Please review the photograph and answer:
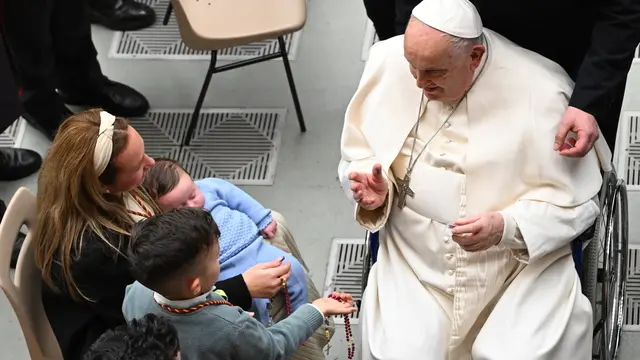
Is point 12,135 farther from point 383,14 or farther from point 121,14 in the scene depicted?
point 383,14

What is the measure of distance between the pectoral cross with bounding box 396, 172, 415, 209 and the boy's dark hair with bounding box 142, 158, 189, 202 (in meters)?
0.72

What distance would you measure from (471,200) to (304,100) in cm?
210

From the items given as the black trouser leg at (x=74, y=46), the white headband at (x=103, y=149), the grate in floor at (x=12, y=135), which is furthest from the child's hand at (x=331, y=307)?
the grate in floor at (x=12, y=135)

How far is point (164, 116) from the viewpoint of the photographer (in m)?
5.33

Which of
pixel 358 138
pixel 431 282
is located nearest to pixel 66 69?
pixel 358 138

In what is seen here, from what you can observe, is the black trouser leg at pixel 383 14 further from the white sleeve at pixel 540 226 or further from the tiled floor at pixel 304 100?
the white sleeve at pixel 540 226

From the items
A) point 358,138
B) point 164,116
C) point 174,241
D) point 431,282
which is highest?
point 174,241

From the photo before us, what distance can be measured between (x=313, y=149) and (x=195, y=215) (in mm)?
2316

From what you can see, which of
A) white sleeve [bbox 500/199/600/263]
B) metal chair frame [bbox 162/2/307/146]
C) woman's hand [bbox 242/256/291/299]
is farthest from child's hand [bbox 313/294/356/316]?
metal chair frame [bbox 162/2/307/146]

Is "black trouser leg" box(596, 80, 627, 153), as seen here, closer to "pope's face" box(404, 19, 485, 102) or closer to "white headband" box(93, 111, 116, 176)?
"pope's face" box(404, 19, 485, 102)

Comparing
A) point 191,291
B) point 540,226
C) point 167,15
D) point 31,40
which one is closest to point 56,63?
point 31,40

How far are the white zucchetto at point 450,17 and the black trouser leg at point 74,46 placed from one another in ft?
7.35

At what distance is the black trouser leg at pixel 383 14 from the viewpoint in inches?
173

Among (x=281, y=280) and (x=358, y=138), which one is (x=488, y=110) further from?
(x=281, y=280)
